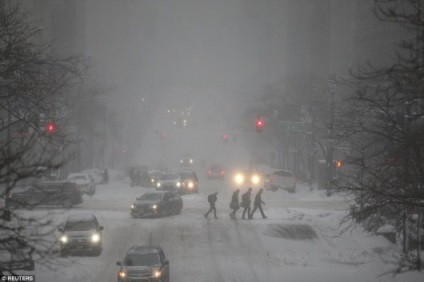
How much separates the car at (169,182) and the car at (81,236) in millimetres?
22554

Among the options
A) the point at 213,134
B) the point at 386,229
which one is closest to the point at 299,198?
the point at 386,229

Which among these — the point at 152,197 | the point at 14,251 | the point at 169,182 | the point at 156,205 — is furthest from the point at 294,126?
the point at 14,251

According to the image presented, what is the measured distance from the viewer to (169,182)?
5122 centimetres

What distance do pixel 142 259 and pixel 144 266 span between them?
472 mm

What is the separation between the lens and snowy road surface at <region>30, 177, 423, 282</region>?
24547 mm

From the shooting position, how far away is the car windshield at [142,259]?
22203 millimetres

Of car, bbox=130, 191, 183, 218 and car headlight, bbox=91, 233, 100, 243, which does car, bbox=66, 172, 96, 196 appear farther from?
car headlight, bbox=91, 233, 100, 243

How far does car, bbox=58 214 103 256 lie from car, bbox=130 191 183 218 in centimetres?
817

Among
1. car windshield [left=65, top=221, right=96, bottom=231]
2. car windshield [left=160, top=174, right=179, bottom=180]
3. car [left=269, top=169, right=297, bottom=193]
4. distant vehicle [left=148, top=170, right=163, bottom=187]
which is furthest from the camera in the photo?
distant vehicle [left=148, top=170, right=163, bottom=187]

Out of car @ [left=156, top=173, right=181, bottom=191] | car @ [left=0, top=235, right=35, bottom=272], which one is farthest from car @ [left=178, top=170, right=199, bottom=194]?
car @ [left=0, top=235, right=35, bottom=272]

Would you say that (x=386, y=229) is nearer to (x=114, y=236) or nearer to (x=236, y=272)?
(x=236, y=272)

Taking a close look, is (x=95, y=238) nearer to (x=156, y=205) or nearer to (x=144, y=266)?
(x=144, y=266)

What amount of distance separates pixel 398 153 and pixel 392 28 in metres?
54.0

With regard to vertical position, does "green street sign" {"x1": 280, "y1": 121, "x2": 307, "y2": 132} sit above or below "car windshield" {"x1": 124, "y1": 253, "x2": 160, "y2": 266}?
above
